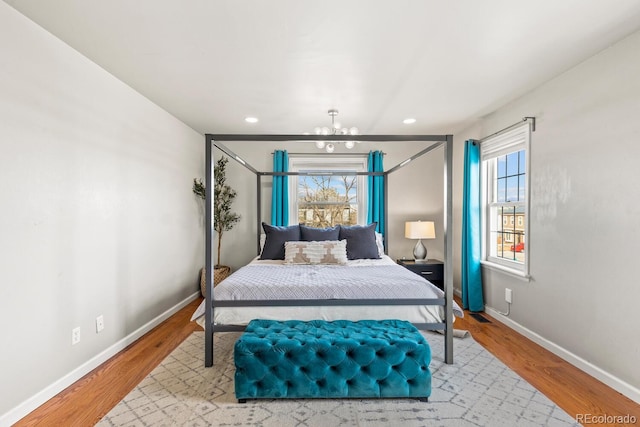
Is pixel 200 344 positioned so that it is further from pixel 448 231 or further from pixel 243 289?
pixel 448 231

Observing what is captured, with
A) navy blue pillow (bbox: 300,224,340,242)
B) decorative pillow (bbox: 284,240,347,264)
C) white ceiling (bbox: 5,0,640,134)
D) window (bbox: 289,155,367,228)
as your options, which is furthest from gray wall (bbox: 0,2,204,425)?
window (bbox: 289,155,367,228)

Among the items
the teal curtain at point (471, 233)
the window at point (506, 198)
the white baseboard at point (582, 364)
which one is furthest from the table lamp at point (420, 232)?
the white baseboard at point (582, 364)

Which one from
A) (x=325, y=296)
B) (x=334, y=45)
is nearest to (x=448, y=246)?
(x=325, y=296)

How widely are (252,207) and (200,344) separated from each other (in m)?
2.28

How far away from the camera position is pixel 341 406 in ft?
6.13

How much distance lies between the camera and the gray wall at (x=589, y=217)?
79.4 inches

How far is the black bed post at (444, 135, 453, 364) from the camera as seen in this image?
2326mm

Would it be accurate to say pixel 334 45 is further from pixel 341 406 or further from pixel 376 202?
pixel 376 202

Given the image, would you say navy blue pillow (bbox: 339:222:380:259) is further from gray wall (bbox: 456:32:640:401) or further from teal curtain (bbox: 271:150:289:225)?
gray wall (bbox: 456:32:640:401)

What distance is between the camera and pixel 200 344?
2.81m

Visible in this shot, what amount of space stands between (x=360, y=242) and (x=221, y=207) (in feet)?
6.88

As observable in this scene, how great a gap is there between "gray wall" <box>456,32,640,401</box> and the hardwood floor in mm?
128

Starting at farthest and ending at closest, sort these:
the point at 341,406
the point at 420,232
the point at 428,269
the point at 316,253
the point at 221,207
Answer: the point at 221,207, the point at 420,232, the point at 428,269, the point at 316,253, the point at 341,406

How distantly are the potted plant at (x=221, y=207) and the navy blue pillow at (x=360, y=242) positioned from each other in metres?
1.75
